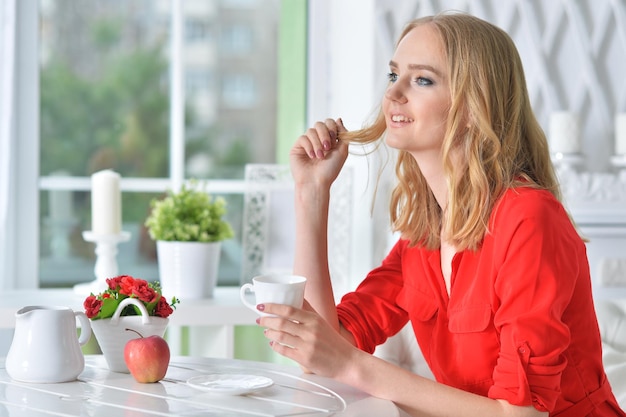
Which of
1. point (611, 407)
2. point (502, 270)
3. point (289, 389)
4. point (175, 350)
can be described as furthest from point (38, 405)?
point (175, 350)

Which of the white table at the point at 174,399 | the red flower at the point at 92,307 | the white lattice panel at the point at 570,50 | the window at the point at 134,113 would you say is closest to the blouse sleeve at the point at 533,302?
the white table at the point at 174,399

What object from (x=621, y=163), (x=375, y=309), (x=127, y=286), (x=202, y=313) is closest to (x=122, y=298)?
(x=127, y=286)

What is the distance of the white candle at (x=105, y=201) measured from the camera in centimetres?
247

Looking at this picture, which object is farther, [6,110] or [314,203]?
[6,110]

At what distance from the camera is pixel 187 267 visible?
245cm

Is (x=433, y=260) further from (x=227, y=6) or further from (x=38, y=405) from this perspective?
(x=227, y=6)

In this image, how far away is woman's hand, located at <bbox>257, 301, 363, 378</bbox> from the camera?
4.51 ft

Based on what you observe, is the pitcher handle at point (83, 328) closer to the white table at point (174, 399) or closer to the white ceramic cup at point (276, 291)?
the white table at point (174, 399)

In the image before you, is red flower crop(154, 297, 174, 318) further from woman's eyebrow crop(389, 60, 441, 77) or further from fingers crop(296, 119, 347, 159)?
woman's eyebrow crop(389, 60, 441, 77)

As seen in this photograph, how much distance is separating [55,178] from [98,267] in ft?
1.27

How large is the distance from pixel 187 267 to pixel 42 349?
40.8 inches

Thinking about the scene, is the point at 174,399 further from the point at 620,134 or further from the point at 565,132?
the point at 620,134

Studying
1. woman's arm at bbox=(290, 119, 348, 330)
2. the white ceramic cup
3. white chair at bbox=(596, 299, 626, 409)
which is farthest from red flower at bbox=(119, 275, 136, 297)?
white chair at bbox=(596, 299, 626, 409)

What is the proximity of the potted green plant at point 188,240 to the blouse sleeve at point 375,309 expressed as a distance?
70cm
